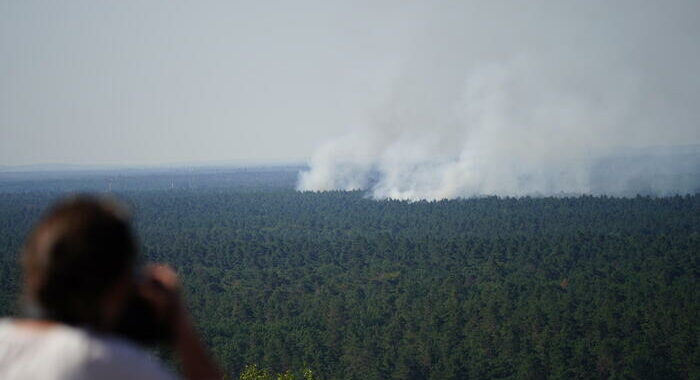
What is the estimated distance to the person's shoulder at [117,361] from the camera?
2.28m

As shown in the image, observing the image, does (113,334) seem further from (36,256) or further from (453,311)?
(453,311)

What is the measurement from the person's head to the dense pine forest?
180 ft

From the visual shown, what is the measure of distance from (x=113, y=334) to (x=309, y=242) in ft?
374

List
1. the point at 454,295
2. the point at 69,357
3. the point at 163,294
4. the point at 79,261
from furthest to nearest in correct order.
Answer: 1. the point at 454,295
2. the point at 163,294
3. the point at 79,261
4. the point at 69,357


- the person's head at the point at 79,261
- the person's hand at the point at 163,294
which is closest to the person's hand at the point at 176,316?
the person's hand at the point at 163,294

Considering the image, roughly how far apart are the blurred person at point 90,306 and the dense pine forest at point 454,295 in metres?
54.8

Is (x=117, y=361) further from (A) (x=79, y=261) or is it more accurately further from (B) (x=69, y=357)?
(A) (x=79, y=261)

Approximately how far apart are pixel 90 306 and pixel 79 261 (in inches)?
5.9

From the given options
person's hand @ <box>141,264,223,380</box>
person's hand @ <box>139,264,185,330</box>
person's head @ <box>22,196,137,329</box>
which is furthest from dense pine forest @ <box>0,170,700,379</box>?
person's head @ <box>22,196,137,329</box>

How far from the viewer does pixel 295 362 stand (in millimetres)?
58906

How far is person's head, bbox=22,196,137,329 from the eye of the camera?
2.40 meters

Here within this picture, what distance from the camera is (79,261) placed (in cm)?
243

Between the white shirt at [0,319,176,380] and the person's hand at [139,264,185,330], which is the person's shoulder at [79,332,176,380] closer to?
the white shirt at [0,319,176,380]

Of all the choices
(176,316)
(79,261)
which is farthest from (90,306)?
(176,316)
